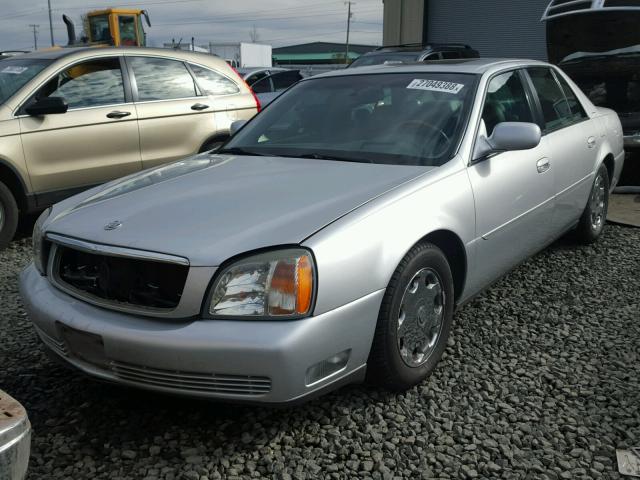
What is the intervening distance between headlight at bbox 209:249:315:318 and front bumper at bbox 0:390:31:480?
0.79 metres

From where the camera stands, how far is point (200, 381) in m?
2.27

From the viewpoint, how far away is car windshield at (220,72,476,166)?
10.6 ft

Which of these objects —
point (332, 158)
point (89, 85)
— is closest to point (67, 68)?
point (89, 85)

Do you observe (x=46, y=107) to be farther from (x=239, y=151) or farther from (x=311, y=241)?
(x=311, y=241)

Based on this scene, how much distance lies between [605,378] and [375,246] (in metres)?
1.37

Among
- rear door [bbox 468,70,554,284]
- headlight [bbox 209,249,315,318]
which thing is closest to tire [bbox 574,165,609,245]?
rear door [bbox 468,70,554,284]

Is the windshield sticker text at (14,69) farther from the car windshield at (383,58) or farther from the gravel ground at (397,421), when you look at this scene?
the car windshield at (383,58)

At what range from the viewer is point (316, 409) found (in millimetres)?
2742

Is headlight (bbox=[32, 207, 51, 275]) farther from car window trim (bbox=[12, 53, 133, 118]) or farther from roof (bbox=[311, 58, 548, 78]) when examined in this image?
car window trim (bbox=[12, 53, 133, 118])

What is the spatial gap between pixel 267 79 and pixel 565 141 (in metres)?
9.31

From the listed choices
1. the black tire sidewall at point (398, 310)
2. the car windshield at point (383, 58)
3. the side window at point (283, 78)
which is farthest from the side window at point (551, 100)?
the side window at point (283, 78)

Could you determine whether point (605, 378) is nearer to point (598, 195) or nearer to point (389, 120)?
point (389, 120)

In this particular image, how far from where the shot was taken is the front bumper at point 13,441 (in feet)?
4.85

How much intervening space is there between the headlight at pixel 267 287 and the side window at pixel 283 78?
1102cm
